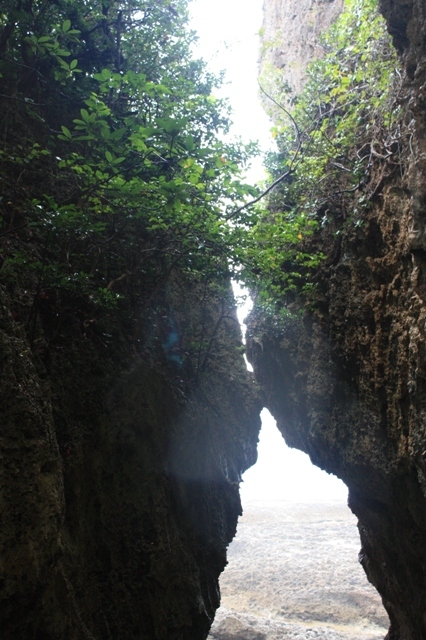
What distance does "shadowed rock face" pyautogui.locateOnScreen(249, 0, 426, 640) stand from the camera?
5379 mm

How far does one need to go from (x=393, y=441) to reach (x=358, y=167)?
14.9 feet

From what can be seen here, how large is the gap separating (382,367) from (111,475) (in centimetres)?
429

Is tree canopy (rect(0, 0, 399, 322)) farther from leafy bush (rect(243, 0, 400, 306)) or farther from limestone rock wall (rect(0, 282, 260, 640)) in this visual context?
limestone rock wall (rect(0, 282, 260, 640))

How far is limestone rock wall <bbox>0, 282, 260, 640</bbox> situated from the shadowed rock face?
190 centimetres

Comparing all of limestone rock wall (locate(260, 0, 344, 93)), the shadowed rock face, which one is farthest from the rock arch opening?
limestone rock wall (locate(260, 0, 344, 93))

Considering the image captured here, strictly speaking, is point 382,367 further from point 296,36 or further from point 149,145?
point 296,36

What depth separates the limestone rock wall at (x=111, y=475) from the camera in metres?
3.38

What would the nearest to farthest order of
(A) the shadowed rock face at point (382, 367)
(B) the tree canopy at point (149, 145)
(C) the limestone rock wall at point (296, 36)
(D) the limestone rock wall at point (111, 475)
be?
(D) the limestone rock wall at point (111, 475) < (A) the shadowed rock face at point (382, 367) < (B) the tree canopy at point (149, 145) < (C) the limestone rock wall at point (296, 36)

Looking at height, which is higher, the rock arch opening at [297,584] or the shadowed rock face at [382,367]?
the shadowed rock face at [382,367]

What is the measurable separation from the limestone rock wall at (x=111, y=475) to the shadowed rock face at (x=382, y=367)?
190 centimetres

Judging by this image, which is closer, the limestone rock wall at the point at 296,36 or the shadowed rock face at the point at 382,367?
the shadowed rock face at the point at 382,367

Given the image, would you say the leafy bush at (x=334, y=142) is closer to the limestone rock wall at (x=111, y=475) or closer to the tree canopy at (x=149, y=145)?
the tree canopy at (x=149, y=145)

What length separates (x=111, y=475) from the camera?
6023 millimetres

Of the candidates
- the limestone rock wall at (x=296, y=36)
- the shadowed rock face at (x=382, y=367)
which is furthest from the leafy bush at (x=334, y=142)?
the limestone rock wall at (x=296, y=36)
